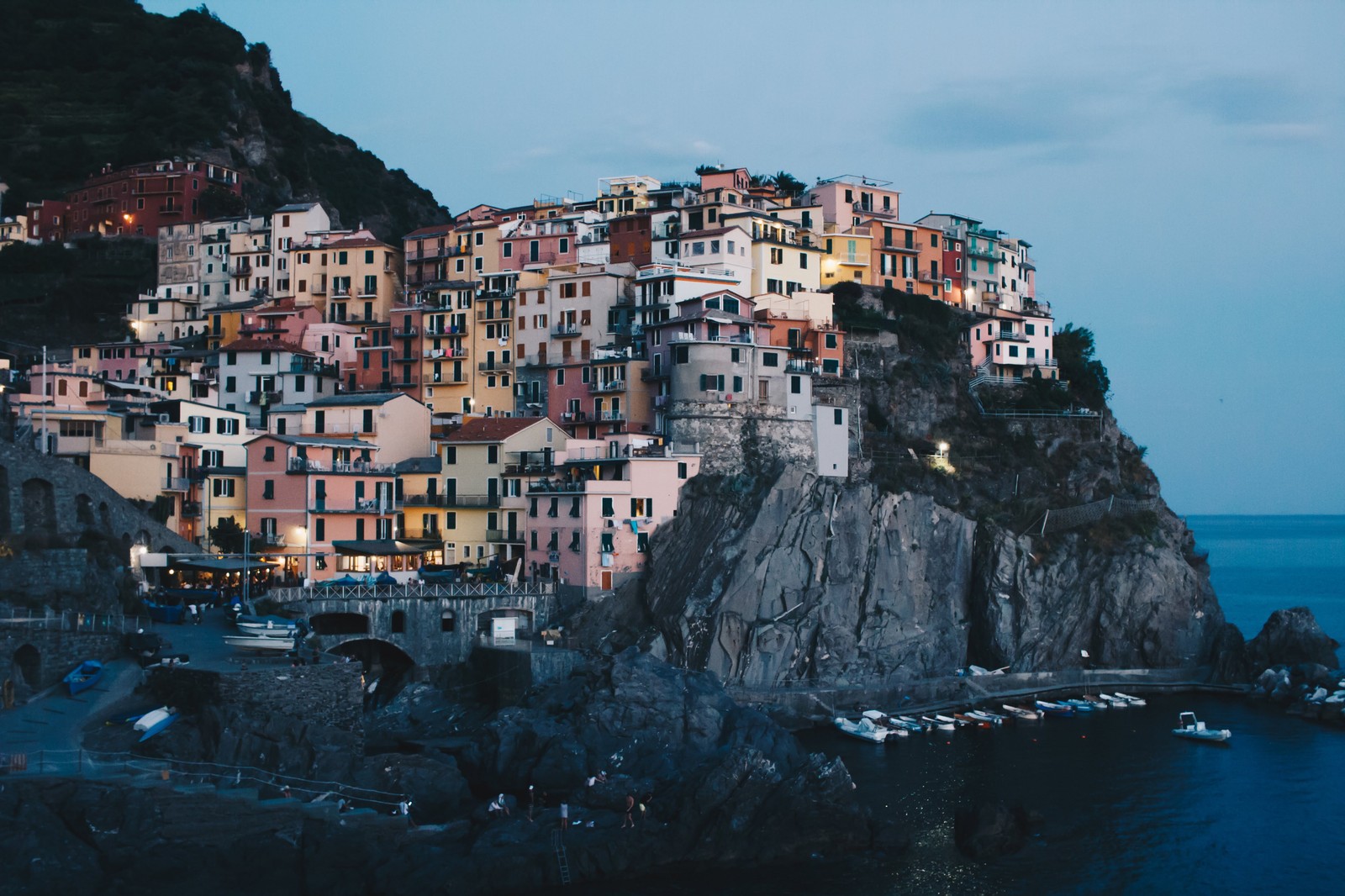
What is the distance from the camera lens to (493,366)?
84.6 m

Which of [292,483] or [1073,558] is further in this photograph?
[1073,558]

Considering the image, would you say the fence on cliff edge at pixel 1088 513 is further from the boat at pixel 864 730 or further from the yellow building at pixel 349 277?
the yellow building at pixel 349 277

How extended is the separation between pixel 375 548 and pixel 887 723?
78.0ft

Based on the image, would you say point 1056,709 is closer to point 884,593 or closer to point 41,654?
point 884,593

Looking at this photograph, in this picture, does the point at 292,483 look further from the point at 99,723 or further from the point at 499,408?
the point at 99,723

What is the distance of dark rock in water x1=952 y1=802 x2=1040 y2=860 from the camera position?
47188 mm

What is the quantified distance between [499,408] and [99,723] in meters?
39.7

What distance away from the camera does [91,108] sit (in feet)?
436

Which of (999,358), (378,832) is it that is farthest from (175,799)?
(999,358)

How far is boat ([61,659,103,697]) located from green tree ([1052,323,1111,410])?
196ft

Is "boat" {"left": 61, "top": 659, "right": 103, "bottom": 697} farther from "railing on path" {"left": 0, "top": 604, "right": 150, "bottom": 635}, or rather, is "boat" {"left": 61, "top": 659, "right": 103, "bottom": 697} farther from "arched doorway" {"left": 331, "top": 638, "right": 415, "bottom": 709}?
"arched doorway" {"left": 331, "top": 638, "right": 415, "bottom": 709}

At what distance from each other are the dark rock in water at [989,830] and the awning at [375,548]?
2911cm

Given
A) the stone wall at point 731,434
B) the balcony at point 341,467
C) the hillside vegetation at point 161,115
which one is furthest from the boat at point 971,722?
the hillside vegetation at point 161,115

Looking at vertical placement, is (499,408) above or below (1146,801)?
above
